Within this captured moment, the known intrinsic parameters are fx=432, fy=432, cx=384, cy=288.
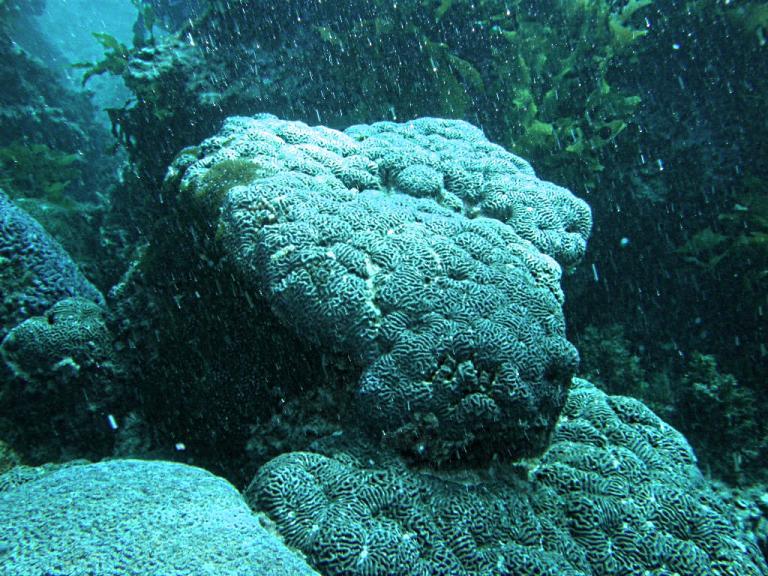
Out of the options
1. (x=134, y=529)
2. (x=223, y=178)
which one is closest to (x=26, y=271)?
(x=223, y=178)

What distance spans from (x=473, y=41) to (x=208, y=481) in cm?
773

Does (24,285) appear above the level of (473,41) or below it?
below

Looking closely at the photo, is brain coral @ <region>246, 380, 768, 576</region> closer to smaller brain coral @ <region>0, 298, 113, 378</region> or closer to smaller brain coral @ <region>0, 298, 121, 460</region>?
smaller brain coral @ <region>0, 298, 121, 460</region>

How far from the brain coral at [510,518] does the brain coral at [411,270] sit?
0.25 metres

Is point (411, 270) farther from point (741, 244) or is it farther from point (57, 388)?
point (741, 244)

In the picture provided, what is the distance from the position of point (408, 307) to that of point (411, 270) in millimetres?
310

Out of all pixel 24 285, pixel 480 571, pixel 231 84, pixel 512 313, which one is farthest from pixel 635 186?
pixel 24 285

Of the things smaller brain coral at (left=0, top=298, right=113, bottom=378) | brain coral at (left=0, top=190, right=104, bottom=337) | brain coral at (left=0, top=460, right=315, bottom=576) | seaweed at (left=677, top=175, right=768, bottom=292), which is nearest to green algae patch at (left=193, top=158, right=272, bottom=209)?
smaller brain coral at (left=0, top=298, right=113, bottom=378)

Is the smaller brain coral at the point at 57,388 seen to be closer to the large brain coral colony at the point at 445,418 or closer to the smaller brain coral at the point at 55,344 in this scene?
the smaller brain coral at the point at 55,344

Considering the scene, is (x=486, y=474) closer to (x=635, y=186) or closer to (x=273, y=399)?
(x=273, y=399)

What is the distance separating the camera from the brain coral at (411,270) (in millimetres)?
2648

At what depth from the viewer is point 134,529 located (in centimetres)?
196

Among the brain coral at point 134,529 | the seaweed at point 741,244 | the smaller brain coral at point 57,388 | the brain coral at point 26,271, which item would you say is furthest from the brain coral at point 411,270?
the seaweed at point 741,244

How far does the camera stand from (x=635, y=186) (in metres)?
6.76
